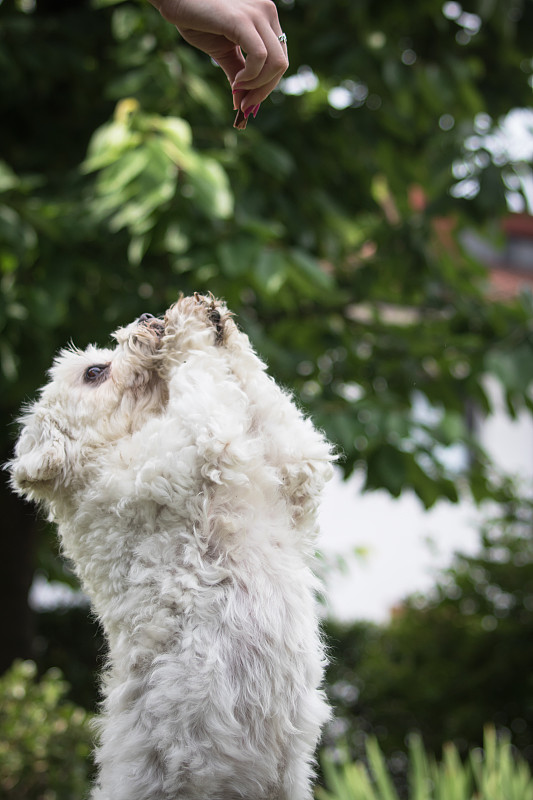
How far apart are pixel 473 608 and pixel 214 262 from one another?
16.9 ft

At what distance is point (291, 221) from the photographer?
13.4ft

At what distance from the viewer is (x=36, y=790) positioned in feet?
13.3

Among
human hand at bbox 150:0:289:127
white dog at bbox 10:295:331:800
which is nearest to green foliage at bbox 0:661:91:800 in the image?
white dog at bbox 10:295:331:800

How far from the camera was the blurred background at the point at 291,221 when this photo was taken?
331 cm

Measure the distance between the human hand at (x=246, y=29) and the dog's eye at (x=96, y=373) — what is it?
0.53 metres

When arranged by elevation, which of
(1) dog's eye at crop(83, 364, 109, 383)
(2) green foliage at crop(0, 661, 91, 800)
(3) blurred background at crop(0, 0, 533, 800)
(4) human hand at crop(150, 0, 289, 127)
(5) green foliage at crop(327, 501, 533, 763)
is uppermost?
(4) human hand at crop(150, 0, 289, 127)

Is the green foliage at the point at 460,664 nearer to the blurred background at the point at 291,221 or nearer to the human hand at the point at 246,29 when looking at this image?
the blurred background at the point at 291,221

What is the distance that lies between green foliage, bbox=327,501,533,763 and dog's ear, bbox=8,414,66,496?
5501 millimetres

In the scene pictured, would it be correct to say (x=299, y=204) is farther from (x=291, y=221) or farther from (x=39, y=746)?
(x=39, y=746)

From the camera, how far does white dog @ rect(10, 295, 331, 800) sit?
1.20 m

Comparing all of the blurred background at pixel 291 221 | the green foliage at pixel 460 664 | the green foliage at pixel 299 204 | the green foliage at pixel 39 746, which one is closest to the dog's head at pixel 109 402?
the blurred background at pixel 291 221

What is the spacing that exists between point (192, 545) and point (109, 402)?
296mm

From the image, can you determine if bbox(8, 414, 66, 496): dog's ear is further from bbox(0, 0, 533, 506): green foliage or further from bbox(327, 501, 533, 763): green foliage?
bbox(327, 501, 533, 763): green foliage

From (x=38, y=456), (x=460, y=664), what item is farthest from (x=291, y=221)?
(x=460, y=664)
